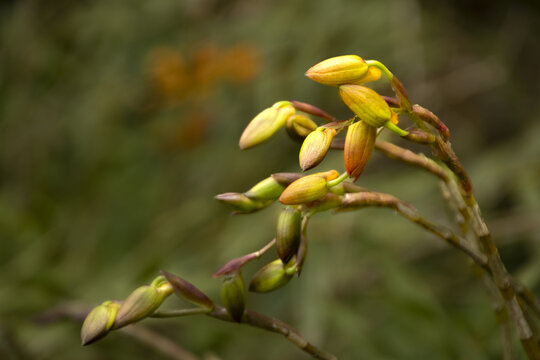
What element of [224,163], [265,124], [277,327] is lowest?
[224,163]

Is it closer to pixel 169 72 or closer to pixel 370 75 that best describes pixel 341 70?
pixel 370 75

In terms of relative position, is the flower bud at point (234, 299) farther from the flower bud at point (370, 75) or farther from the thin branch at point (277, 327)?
the flower bud at point (370, 75)

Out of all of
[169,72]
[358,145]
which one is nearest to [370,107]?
[358,145]

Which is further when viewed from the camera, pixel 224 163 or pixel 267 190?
pixel 224 163

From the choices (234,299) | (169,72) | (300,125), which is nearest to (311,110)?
(300,125)

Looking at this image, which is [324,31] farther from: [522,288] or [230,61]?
[522,288]

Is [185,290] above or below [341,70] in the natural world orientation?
below
